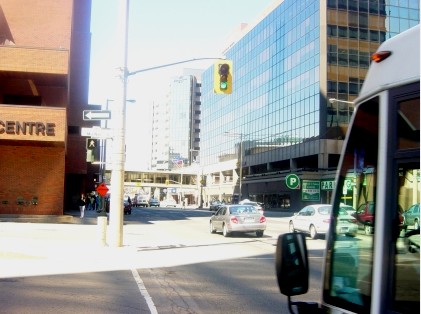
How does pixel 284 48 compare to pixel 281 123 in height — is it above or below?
above

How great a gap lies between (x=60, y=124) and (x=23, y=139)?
7.10 feet

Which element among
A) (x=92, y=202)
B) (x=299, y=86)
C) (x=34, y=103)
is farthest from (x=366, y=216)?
(x=299, y=86)

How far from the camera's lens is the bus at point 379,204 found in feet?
8.10

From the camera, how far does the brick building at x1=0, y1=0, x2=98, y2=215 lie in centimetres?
2991

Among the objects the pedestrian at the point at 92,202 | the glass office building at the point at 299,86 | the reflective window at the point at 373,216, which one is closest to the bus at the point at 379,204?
the reflective window at the point at 373,216

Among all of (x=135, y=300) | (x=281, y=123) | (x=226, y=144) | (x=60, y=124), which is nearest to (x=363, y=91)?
(x=135, y=300)

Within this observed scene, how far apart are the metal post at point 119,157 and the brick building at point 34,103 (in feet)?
41.8

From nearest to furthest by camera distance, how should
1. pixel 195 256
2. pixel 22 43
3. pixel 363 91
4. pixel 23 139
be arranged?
pixel 363 91, pixel 195 256, pixel 23 139, pixel 22 43

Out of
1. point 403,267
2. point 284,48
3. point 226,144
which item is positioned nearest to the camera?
point 403,267

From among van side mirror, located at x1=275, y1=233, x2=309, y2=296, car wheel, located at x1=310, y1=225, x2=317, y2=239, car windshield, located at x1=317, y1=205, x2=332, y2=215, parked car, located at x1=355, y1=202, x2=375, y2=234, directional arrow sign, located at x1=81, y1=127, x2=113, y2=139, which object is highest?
directional arrow sign, located at x1=81, y1=127, x2=113, y2=139

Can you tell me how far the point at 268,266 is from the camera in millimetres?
14164

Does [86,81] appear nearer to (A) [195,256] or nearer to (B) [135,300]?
(A) [195,256]

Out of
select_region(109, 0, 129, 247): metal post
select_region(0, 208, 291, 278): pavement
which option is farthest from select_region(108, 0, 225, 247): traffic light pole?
select_region(0, 208, 291, 278): pavement

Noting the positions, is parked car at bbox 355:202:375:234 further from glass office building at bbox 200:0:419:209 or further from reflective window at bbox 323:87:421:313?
glass office building at bbox 200:0:419:209
